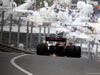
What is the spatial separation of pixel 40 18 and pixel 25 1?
387 centimetres

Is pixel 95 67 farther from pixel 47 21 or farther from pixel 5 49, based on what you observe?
pixel 47 21

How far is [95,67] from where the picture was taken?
10.6 m

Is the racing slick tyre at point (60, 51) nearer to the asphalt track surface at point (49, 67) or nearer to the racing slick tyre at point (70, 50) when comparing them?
the racing slick tyre at point (70, 50)

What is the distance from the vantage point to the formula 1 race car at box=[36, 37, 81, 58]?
Answer: 1492 cm

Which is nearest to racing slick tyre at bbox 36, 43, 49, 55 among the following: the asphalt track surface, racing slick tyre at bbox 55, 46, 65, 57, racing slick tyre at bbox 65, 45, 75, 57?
racing slick tyre at bbox 55, 46, 65, 57

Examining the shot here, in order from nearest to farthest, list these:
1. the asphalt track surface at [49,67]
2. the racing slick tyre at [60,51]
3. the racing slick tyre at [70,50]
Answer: the asphalt track surface at [49,67] → the racing slick tyre at [70,50] → the racing slick tyre at [60,51]

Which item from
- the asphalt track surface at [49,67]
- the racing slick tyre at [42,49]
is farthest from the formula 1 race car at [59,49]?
the asphalt track surface at [49,67]

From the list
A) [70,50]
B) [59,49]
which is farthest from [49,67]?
[59,49]

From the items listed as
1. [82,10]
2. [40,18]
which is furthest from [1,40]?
[82,10]

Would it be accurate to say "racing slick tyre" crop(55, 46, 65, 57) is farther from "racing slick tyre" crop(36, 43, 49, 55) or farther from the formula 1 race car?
"racing slick tyre" crop(36, 43, 49, 55)

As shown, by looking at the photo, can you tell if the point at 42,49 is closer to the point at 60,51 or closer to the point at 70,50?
the point at 60,51

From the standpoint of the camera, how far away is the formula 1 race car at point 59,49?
587 inches

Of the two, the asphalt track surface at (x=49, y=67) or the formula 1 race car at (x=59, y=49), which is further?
the formula 1 race car at (x=59, y=49)

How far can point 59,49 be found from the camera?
15219mm
